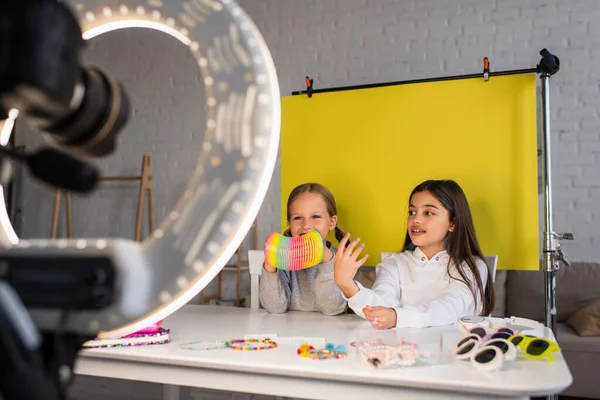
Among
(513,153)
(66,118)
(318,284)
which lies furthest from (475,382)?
(513,153)

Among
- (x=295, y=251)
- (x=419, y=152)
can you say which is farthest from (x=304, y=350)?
(x=419, y=152)

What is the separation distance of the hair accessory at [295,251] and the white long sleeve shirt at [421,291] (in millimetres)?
169

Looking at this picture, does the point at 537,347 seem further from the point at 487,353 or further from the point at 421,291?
the point at 421,291

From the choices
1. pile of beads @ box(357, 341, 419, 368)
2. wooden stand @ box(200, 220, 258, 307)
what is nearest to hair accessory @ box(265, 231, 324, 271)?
pile of beads @ box(357, 341, 419, 368)

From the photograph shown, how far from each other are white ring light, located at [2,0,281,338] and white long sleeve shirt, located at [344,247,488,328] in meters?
1.16

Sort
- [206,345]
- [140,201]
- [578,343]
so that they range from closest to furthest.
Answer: [206,345] → [578,343] → [140,201]

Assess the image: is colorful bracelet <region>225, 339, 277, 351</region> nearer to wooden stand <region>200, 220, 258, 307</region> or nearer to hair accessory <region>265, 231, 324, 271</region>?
hair accessory <region>265, 231, 324, 271</region>

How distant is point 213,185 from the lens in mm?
438

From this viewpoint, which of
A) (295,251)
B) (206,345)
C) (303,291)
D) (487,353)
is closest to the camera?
(487,353)

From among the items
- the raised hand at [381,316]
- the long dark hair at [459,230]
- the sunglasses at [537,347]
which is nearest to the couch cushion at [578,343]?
the long dark hair at [459,230]

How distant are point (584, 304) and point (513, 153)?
4.43 feet

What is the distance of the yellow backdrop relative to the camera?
1969 millimetres

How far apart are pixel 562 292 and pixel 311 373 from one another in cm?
234

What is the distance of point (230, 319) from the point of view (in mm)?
1671
